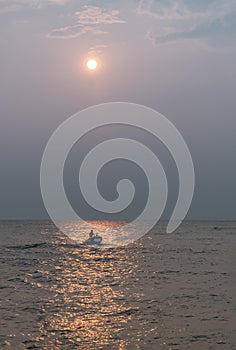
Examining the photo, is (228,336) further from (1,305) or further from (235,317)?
(1,305)

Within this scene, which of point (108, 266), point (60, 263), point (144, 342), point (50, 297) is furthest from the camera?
point (60, 263)

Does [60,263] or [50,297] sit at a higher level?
[60,263]

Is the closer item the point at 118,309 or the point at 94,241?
the point at 118,309

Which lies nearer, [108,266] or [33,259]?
[108,266]

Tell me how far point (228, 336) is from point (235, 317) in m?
3.77

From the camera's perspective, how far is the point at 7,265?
52219mm

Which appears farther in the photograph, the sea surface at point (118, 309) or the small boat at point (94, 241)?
the small boat at point (94, 241)

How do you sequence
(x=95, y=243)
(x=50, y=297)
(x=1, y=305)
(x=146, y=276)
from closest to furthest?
1. (x=1, y=305)
2. (x=50, y=297)
3. (x=146, y=276)
4. (x=95, y=243)

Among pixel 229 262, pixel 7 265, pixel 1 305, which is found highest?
pixel 7 265

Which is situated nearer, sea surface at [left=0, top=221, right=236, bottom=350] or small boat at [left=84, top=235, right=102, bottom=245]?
sea surface at [left=0, top=221, right=236, bottom=350]

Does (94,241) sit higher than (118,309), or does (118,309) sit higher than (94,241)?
(94,241)

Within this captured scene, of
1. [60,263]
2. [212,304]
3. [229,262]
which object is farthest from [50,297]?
[229,262]

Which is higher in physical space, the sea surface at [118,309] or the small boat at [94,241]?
the small boat at [94,241]

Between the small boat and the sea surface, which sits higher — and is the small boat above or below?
above
